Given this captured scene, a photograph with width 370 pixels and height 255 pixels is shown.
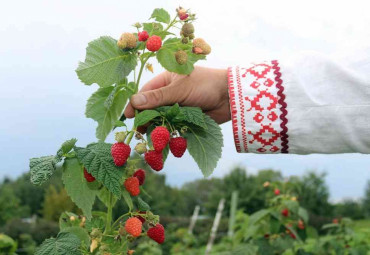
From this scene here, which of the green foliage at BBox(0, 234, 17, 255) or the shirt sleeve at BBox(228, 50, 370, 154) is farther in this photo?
the green foliage at BBox(0, 234, 17, 255)

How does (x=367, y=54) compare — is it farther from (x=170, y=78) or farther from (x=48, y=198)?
(x=48, y=198)

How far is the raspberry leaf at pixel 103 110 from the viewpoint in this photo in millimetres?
1891

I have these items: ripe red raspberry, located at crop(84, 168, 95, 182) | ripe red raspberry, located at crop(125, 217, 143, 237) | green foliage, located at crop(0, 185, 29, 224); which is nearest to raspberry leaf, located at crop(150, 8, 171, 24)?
ripe red raspberry, located at crop(84, 168, 95, 182)

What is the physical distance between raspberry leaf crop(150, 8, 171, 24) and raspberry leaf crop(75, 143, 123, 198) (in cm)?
50

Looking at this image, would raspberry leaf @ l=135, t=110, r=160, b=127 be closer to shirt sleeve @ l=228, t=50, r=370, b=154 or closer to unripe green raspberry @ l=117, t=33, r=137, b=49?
unripe green raspberry @ l=117, t=33, r=137, b=49

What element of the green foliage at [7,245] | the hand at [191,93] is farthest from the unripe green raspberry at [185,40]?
the green foliage at [7,245]

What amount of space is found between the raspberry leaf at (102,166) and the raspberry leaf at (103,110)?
1.06ft

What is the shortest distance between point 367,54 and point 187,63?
647 mm

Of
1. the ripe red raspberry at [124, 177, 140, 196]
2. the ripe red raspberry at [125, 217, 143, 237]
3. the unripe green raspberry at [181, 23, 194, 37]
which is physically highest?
the unripe green raspberry at [181, 23, 194, 37]

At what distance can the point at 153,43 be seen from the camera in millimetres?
1697

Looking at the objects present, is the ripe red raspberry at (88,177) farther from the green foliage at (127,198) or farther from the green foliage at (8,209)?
the green foliage at (8,209)

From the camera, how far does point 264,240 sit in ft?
13.6

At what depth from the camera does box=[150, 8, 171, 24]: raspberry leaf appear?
5.89ft

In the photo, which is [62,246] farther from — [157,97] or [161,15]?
[161,15]
